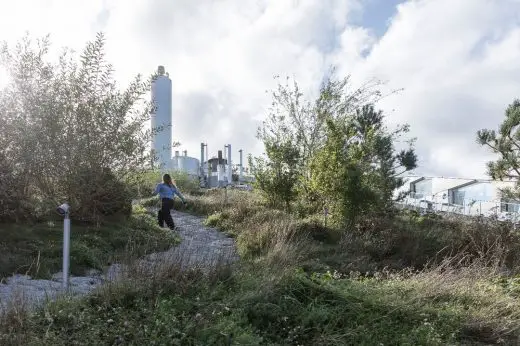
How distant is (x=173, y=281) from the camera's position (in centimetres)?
465

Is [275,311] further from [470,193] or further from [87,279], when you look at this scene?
[470,193]

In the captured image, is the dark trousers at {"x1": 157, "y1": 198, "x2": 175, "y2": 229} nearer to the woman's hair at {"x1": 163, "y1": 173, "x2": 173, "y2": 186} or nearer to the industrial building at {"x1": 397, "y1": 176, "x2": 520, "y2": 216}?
the woman's hair at {"x1": 163, "y1": 173, "x2": 173, "y2": 186}

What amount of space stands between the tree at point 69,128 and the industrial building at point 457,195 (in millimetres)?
11000

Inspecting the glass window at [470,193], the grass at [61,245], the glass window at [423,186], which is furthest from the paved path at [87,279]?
the glass window at [423,186]

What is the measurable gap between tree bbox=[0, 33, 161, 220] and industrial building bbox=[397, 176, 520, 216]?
1100 cm

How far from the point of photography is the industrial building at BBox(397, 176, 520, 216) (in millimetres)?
18078

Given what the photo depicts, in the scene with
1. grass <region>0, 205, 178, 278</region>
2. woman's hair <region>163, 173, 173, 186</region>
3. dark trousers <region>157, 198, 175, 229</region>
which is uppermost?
woman's hair <region>163, 173, 173, 186</region>

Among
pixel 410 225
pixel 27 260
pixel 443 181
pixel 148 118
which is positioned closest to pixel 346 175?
pixel 410 225

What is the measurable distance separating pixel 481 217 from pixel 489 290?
25.6 ft

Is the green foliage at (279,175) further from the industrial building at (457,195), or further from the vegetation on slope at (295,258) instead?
the industrial building at (457,195)

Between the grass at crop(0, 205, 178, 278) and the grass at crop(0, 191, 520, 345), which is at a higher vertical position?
the grass at crop(0, 205, 178, 278)

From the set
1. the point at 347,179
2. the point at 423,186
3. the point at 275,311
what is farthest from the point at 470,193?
the point at 275,311

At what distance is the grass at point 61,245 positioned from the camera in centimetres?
665

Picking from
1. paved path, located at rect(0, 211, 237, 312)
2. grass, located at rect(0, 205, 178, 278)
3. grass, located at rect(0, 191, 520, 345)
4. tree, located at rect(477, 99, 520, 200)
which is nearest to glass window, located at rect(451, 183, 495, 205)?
→ tree, located at rect(477, 99, 520, 200)
